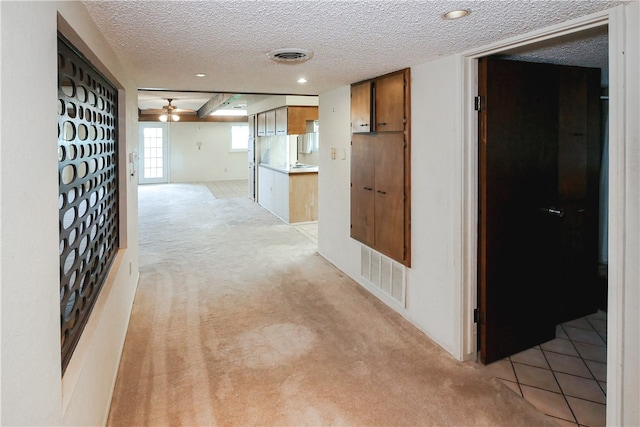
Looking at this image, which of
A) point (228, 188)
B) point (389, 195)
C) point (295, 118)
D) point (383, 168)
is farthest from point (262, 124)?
point (389, 195)

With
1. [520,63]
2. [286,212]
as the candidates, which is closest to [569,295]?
[520,63]

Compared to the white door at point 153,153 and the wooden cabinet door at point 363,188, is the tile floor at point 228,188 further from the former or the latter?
the wooden cabinet door at point 363,188

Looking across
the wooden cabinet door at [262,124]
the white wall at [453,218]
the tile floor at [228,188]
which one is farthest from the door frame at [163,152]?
the white wall at [453,218]

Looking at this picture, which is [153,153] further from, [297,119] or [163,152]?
[297,119]

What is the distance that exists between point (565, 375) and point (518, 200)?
109 centimetres

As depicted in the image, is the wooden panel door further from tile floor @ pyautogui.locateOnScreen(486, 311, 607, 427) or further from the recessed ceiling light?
the recessed ceiling light

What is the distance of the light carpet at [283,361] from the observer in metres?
2.20

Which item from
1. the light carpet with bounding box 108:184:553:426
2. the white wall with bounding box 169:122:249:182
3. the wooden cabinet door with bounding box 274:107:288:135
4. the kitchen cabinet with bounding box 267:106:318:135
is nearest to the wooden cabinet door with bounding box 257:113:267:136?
the wooden cabinet door with bounding box 274:107:288:135

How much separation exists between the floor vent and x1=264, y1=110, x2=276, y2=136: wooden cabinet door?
4.23 m

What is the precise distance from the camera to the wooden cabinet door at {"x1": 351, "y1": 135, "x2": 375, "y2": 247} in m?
3.79

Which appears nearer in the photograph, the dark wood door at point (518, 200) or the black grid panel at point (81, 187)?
the black grid panel at point (81, 187)

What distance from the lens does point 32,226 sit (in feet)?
3.53

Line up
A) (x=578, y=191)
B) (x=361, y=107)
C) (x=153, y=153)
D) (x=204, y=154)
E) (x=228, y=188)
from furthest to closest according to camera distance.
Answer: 1. (x=204, y=154)
2. (x=153, y=153)
3. (x=228, y=188)
4. (x=361, y=107)
5. (x=578, y=191)

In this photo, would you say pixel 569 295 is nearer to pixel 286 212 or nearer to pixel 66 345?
pixel 66 345
